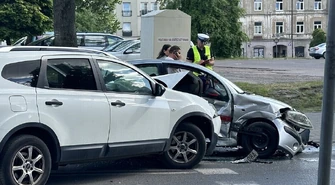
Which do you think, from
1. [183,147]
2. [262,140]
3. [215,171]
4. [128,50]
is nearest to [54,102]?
[183,147]

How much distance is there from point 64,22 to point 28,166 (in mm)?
6193

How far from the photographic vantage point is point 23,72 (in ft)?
22.9

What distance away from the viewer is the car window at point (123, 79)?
786cm

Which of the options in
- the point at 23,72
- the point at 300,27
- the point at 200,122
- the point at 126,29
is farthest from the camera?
the point at 126,29

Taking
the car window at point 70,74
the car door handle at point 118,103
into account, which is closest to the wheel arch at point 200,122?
the car door handle at point 118,103

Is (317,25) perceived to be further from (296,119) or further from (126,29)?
(296,119)

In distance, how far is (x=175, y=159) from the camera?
28.5 feet

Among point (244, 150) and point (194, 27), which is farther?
point (194, 27)

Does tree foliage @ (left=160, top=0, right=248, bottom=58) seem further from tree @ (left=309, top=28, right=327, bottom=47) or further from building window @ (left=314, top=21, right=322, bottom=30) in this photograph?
building window @ (left=314, top=21, right=322, bottom=30)

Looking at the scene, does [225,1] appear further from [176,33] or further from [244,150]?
[244,150]

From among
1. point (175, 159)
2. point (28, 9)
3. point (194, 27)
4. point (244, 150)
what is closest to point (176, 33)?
point (244, 150)

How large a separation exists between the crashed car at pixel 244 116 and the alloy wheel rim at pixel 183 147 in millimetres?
1166

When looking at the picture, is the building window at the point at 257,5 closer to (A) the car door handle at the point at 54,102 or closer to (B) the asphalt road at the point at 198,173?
(B) the asphalt road at the point at 198,173

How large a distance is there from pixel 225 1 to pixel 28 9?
91.7 ft
